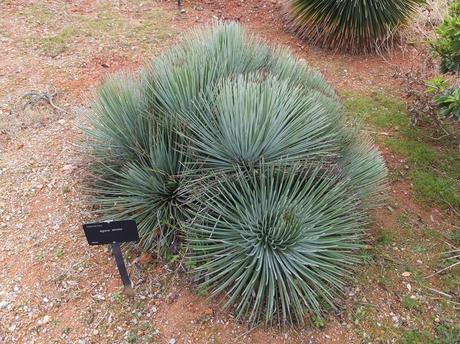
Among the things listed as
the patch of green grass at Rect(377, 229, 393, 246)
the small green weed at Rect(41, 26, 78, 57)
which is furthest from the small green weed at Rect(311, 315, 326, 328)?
the small green weed at Rect(41, 26, 78, 57)

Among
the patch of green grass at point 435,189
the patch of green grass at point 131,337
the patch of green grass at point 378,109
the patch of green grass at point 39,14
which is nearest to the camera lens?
the patch of green grass at point 131,337

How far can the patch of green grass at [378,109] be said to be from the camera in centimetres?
468

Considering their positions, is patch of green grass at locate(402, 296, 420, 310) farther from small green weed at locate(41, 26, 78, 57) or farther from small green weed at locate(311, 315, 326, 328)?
small green weed at locate(41, 26, 78, 57)

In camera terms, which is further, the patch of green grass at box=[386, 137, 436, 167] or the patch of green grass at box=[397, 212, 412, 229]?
the patch of green grass at box=[386, 137, 436, 167]

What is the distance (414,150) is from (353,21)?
2229 millimetres

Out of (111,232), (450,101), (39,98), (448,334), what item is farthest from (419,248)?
(39,98)

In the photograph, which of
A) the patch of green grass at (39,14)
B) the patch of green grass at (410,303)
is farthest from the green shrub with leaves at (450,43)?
the patch of green grass at (39,14)

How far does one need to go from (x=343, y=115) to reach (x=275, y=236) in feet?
4.06

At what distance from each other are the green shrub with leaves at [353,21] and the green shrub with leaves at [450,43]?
215 centimetres

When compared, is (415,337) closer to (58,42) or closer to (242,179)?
(242,179)

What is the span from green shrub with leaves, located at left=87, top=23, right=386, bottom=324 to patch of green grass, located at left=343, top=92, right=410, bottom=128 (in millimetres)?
1547

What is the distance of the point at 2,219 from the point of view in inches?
133

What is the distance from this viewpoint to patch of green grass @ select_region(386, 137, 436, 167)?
4.16 m

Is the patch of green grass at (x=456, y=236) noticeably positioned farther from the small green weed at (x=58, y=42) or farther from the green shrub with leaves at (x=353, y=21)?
the small green weed at (x=58, y=42)
